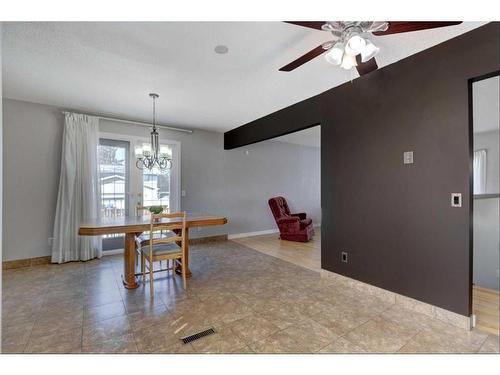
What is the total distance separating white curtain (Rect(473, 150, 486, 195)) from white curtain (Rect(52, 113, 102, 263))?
744 centimetres

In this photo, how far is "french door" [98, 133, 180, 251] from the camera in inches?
169

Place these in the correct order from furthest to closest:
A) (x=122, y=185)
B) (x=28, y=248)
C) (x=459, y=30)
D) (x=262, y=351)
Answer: (x=122, y=185), (x=28, y=248), (x=459, y=30), (x=262, y=351)

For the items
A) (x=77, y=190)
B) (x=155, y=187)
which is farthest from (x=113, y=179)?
(x=155, y=187)

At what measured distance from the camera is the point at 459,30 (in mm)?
1949

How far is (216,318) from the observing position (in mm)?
2182

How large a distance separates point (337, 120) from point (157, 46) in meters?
2.14

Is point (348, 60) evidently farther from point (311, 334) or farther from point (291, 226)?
point (291, 226)

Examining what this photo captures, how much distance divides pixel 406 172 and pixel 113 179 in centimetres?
445

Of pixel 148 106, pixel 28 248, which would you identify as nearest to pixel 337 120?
pixel 148 106

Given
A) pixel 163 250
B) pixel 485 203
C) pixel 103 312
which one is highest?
pixel 485 203

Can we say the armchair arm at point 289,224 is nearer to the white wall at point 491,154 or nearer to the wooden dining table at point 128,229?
the wooden dining table at point 128,229

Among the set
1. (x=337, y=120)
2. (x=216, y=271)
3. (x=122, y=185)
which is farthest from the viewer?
(x=122, y=185)

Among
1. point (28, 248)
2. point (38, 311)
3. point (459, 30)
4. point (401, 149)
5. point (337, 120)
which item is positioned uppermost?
point (459, 30)
